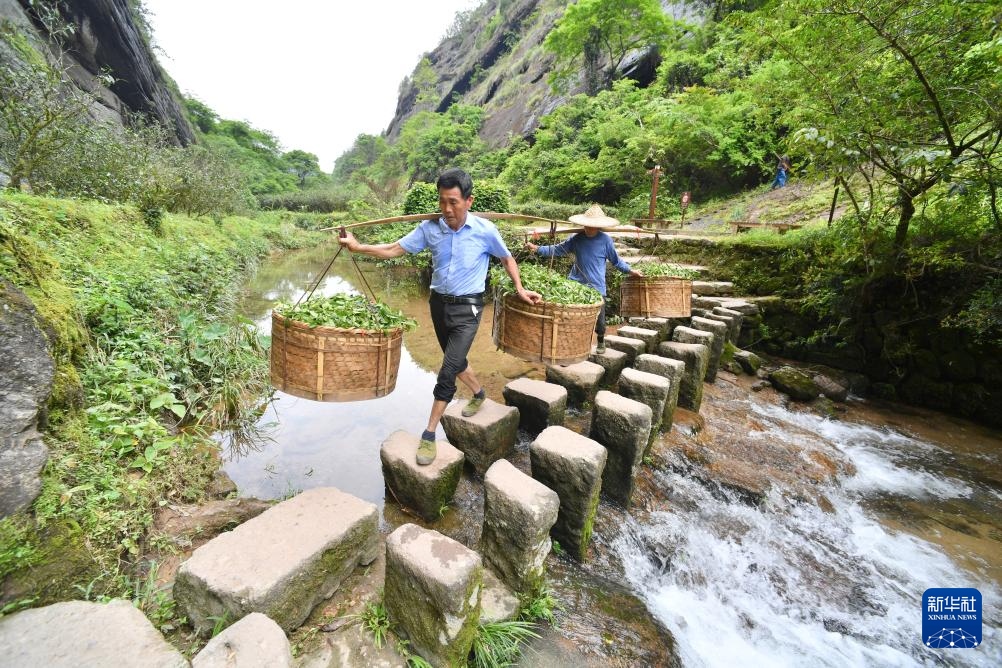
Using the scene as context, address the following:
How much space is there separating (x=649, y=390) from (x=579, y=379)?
922 millimetres

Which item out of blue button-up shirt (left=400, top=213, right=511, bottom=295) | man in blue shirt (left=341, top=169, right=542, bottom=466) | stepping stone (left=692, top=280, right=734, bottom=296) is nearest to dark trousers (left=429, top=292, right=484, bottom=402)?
man in blue shirt (left=341, top=169, right=542, bottom=466)

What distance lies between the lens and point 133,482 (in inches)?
94.8

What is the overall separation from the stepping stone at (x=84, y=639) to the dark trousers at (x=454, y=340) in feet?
5.85

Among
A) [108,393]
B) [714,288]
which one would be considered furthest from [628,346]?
[108,393]

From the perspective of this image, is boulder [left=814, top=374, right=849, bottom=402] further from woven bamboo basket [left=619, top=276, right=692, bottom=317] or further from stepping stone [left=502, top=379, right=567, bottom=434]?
stepping stone [left=502, top=379, right=567, bottom=434]

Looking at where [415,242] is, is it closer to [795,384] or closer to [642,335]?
[642,335]

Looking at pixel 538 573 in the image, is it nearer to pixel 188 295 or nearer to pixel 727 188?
pixel 188 295

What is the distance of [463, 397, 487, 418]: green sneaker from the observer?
129 inches

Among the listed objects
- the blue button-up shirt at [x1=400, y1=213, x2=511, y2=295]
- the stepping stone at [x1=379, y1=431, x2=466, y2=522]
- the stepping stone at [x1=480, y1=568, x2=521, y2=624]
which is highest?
the blue button-up shirt at [x1=400, y1=213, x2=511, y2=295]

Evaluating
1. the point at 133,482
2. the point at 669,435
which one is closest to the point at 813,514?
the point at 669,435

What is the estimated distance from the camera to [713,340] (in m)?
5.20

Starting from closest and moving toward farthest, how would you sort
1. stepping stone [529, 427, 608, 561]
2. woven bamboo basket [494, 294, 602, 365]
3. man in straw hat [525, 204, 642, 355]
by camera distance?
1. stepping stone [529, 427, 608, 561]
2. woven bamboo basket [494, 294, 602, 365]
3. man in straw hat [525, 204, 642, 355]

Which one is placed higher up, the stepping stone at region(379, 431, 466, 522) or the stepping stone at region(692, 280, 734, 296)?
the stepping stone at region(692, 280, 734, 296)

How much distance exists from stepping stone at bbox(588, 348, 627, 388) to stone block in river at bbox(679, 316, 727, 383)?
1487mm
